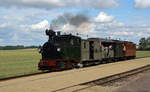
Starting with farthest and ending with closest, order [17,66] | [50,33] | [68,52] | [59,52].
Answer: [17,66], [68,52], [50,33], [59,52]

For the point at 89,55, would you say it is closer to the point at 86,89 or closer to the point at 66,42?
the point at 66,42

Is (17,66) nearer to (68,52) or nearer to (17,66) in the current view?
(17,66)

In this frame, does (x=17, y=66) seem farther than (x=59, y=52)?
Yes

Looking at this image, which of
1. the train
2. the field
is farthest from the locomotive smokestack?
the field

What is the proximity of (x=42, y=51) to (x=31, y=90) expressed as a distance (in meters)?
9.08

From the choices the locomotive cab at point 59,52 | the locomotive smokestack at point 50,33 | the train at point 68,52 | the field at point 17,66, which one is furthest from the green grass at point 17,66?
the locomotive smokestack at point 50,33

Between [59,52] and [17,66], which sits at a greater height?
[59,52]

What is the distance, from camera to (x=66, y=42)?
61.6ft

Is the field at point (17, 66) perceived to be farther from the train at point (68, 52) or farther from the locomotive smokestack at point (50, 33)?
the locomotive smokestack at point (50, 33)

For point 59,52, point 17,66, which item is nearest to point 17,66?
point 17,66

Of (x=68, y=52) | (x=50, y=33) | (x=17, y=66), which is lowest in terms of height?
(x=17, y=66)

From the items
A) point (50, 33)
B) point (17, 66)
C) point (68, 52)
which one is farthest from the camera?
point (17, 66)

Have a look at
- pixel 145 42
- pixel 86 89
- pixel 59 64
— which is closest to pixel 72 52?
pixel 59 64

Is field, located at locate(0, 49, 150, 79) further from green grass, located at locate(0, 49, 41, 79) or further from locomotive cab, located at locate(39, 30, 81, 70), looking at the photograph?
locomotive cab, located at locate(39, 30, 81, 70)
